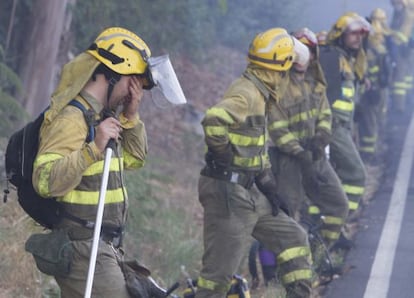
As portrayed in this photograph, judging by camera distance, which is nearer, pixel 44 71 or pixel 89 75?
pixel 89 75

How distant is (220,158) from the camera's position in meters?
7.28

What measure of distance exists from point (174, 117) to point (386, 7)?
10.3 m

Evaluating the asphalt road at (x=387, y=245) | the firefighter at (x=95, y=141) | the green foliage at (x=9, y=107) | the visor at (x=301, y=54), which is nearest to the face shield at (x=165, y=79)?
the firefighter at (x=95, y=141)

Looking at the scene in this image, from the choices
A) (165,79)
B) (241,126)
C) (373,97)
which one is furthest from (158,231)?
(165,79)

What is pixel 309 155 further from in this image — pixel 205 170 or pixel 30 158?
pixel 30 158

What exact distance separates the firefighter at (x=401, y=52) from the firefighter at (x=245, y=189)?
8678mm

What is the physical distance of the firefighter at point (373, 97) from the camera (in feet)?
43.4

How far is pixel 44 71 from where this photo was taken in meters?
11.7

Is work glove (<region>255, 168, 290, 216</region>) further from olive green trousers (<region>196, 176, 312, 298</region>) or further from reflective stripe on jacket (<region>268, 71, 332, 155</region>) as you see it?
reflective stripe on jacket (<region>268, 71, 332, 155</region>)

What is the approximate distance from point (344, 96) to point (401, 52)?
6054 mm

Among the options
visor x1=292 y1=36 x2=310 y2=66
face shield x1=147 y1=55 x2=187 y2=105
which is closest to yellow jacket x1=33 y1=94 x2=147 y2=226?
face shield x1=147 y1=55 x2=187 y2=105

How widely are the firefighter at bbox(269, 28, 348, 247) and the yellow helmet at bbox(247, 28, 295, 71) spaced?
1129 mm

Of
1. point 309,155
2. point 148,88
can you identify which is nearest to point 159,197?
point 309,155

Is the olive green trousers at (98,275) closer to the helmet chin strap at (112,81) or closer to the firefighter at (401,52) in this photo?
the helmet chin strap at (112,81)
